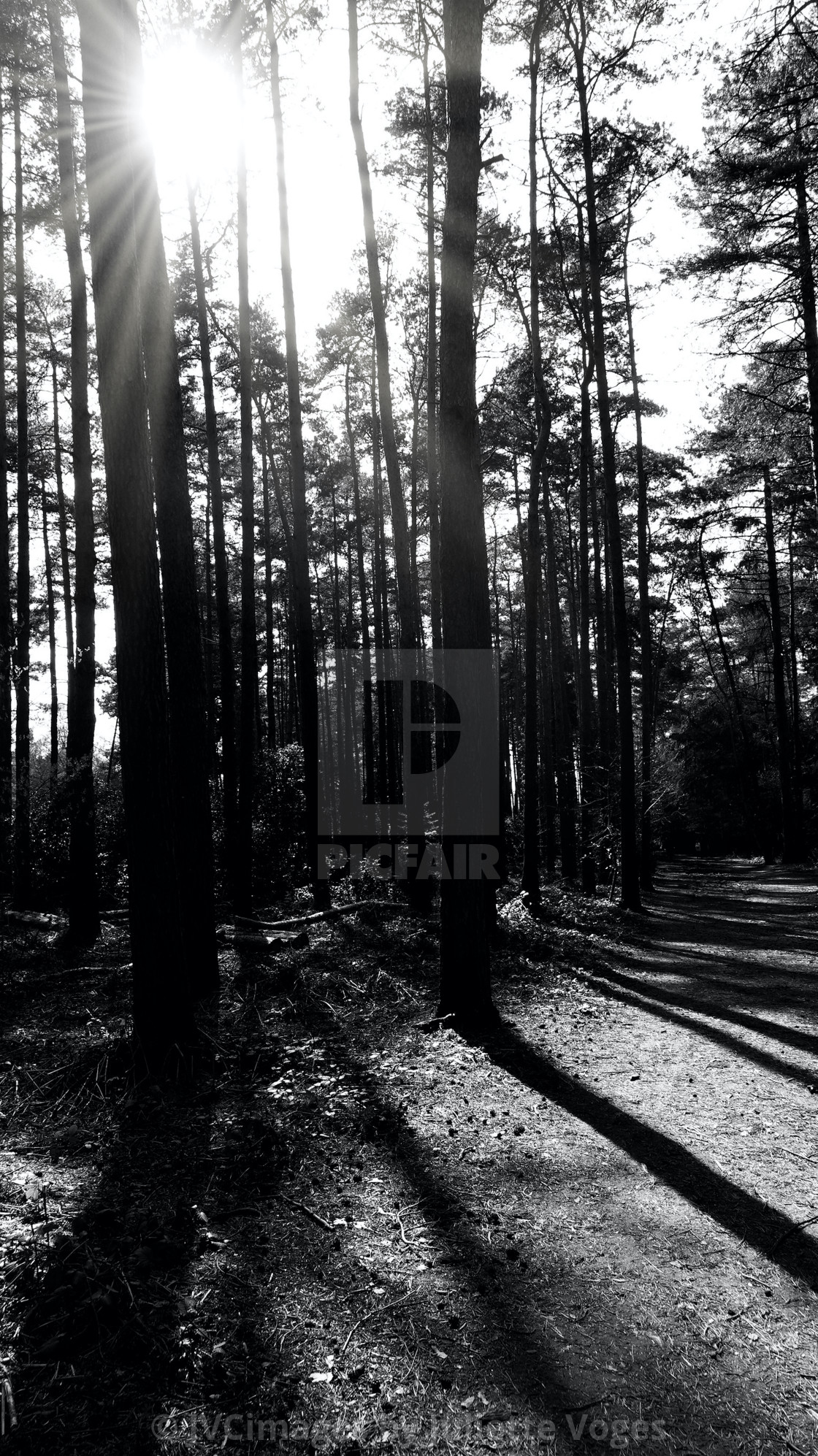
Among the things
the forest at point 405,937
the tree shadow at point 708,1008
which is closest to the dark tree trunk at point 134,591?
the forest at point 405,937

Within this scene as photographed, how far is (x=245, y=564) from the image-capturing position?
12609 mm

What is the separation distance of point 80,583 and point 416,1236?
361 inches

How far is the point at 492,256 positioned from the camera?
13344 millimetres

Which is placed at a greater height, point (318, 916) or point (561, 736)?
point (561, 736)

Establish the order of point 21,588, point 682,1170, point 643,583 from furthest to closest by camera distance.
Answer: point 643,583 < point 21,588 < point 682,1170

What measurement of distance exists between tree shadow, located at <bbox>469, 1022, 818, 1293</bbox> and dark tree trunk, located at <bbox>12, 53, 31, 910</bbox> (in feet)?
24.2

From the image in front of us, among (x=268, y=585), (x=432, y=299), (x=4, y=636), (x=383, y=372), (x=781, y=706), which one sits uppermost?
(x=432, y=299)

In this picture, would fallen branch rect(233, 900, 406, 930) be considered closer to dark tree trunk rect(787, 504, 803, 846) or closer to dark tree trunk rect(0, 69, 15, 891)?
dark tree trunk rect(0, 69, 15, 891)

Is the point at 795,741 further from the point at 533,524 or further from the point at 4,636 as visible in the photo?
the point at 4,636

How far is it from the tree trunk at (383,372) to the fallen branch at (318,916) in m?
3.81

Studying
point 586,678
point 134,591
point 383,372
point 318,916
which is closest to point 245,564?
point 383,372

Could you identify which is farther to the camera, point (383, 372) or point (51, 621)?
point (51, 621)

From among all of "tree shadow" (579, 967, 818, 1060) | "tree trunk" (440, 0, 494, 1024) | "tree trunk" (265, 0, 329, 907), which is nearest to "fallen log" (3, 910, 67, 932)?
"tree trunk" (265, 0, 329, 907)

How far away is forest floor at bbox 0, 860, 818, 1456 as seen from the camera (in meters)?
2.26
